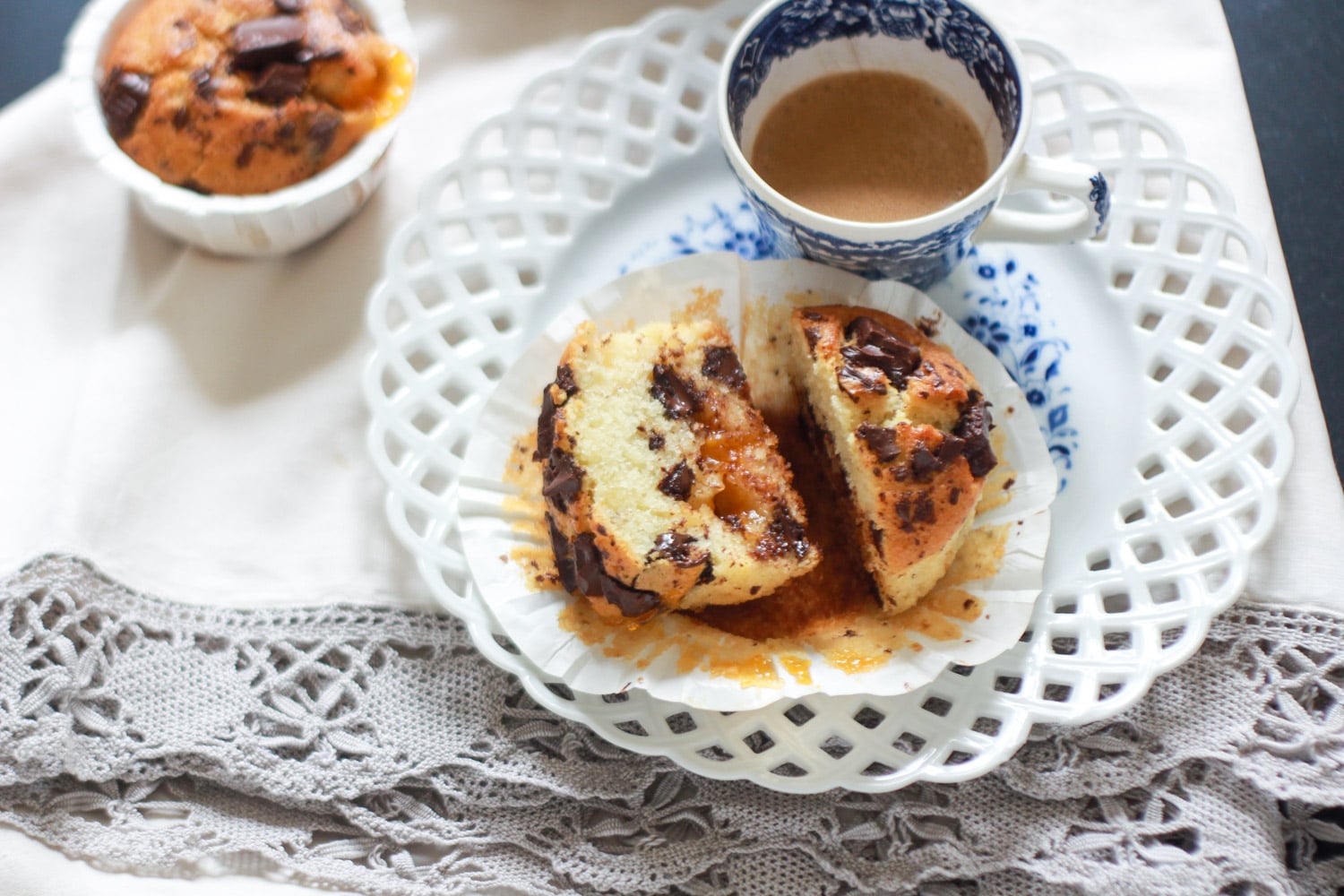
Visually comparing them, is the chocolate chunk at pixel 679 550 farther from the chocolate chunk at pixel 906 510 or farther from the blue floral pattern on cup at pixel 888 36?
the blue floral pattern on cup at pixel 888 36

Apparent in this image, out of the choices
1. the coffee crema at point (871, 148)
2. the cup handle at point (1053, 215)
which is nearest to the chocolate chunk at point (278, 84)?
the coffee crema at point (871, 148)

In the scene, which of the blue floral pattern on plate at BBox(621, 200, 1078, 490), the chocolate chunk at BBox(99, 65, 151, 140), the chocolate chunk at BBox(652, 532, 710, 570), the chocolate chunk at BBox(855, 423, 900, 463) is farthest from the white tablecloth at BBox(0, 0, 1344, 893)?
the chocolate chunk at BBox(855, 423, 900, 463)

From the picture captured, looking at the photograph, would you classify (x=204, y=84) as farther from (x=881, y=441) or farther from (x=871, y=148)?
(x=881, y=441)

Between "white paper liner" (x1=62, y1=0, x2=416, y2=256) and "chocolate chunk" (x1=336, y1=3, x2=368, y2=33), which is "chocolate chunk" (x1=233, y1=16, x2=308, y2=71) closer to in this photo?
"chocolate chunk" (x1=336, y1=3, x2=368, y2=33)

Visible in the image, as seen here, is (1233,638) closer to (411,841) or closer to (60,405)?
(411,841)

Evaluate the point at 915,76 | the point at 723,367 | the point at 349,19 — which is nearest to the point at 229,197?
the point at 349,19

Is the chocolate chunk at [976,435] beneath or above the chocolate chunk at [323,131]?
beneath

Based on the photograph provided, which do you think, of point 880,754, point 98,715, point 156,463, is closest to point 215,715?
point 98,715
